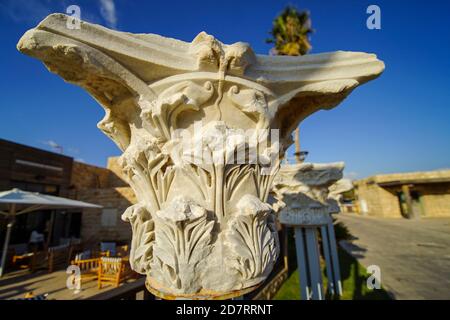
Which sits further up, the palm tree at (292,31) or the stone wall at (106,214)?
the palm tree at (292,31)

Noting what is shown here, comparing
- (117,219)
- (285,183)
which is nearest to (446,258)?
(285,183)

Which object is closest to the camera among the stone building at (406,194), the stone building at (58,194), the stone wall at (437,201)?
the stone wall at (437,201)

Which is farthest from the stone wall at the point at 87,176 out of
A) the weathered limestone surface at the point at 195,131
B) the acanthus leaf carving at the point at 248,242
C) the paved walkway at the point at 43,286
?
the acanthus leaf carving at the point at 248,242

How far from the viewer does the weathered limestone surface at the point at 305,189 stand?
454 centimetres

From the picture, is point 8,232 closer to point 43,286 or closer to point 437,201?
point 43,286

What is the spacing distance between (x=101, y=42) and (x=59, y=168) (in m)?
13.0

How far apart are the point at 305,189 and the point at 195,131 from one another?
397 centimetres

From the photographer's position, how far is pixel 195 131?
1.36 m

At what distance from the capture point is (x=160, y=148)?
1352 mm

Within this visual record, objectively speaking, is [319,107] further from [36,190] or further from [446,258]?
[36,190]

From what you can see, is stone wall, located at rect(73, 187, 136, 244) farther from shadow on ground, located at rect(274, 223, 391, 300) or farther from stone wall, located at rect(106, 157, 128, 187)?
shadow on ground, located at rect(274, 223, 391, 300)

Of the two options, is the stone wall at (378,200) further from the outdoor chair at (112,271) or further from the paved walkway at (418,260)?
the outdoor chair at (112,271)

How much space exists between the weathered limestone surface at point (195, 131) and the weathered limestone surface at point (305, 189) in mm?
3204

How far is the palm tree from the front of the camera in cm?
1234
